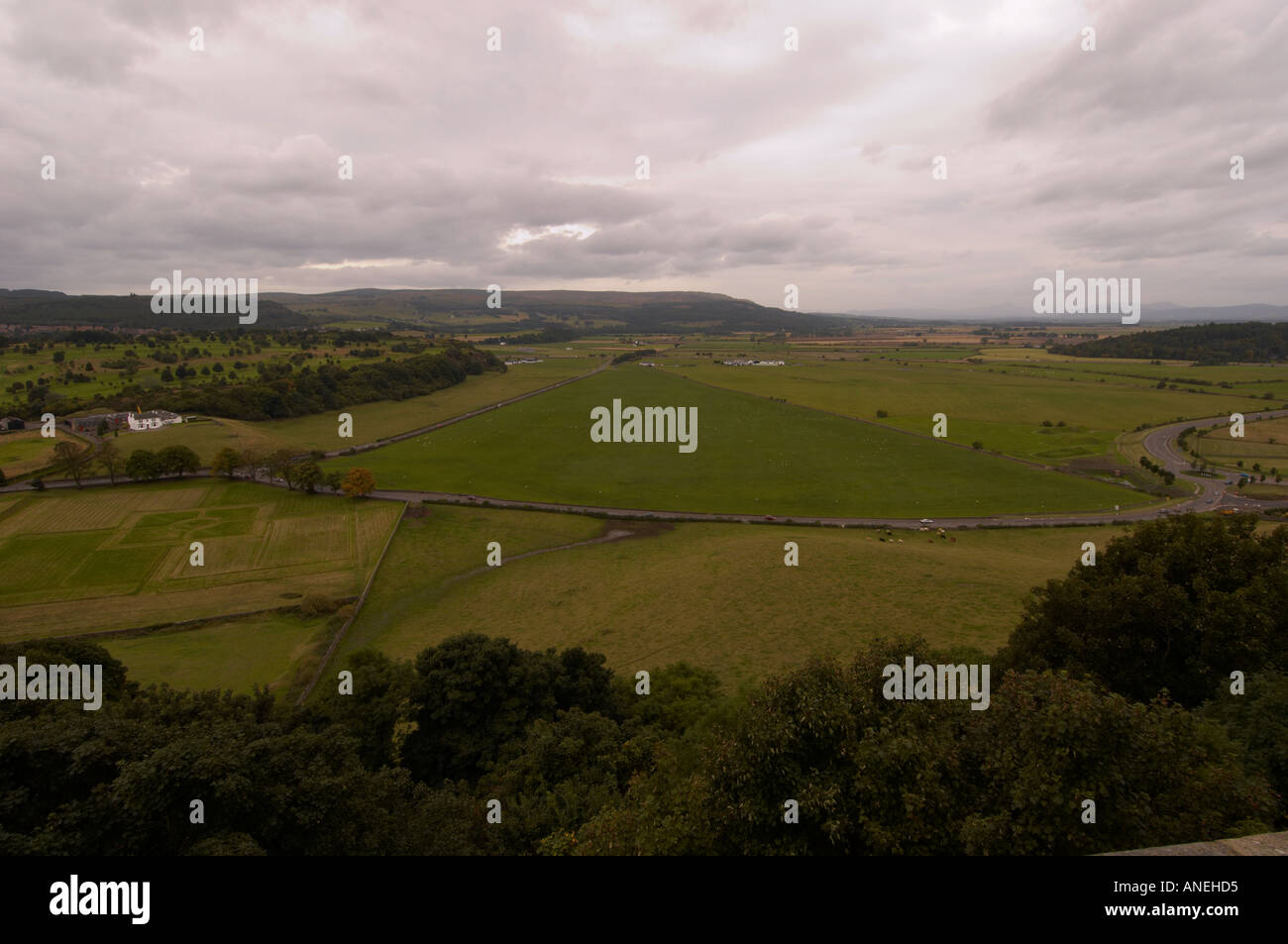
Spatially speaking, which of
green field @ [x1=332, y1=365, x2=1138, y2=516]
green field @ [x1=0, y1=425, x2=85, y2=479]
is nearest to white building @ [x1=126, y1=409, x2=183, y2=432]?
green field @ [x1=0, y1=425, x2=85, y2=479]

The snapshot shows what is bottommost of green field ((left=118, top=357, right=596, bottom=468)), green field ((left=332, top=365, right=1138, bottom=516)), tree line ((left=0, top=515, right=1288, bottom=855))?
tree line ((left=0, top=515, right=1288, bottom=855))

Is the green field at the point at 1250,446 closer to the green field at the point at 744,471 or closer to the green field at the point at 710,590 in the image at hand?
the green field at the point at 744,471

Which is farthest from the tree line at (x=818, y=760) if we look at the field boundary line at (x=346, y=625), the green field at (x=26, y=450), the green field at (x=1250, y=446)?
the green field at (x=1250, y=446)

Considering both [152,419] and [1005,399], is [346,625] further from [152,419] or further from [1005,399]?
[1005,399]

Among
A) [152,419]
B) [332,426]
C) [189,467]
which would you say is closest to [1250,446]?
[189,467]

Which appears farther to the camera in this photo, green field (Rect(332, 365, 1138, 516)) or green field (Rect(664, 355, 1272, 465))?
green field (Rect(664, 355, 1272, 465))

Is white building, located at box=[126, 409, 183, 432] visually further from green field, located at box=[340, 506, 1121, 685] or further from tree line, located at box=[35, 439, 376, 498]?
green field, located at box=[340, 506, 1121, 685]

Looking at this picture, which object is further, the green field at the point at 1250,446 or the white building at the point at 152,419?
the white building at the point at 152,419
